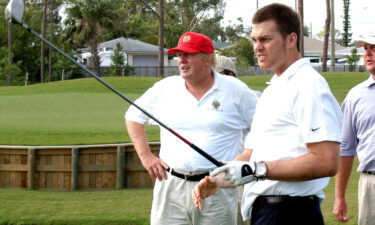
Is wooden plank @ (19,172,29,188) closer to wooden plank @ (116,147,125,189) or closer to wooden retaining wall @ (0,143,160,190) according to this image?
wooden retaining wall @ (0,143,160,190)

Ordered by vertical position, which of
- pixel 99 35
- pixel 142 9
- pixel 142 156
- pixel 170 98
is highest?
pixel 142 9

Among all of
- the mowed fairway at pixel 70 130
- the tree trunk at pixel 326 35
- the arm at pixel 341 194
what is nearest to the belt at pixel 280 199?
the arm at pixel 341 194

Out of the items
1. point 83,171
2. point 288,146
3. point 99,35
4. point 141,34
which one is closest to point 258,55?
point 288,146

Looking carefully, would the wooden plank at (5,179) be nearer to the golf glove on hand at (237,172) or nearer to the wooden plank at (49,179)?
the wooden plank at (49,179)

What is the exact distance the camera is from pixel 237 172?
311 cm

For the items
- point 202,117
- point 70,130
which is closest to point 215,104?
point 202,117

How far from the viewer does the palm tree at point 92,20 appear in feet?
189

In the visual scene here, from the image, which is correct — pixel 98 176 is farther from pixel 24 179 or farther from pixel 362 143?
pixel 362 143

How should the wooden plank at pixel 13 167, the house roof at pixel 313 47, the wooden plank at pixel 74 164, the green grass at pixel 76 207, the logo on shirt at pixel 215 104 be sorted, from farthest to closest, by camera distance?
the house roof at pixel 313 47 → the wooden plank at pixel 13 167 → the wooden plank at pixel 74 164 → the green grass at pixel 76 207 → the logo on shirt at pixel 215 104

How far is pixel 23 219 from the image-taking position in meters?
8.15

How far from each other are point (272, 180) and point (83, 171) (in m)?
6.51

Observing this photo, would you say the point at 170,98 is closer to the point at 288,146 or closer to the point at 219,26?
the point at 288,146

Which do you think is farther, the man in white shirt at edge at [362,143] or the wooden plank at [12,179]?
the wooden plank at [12,179]

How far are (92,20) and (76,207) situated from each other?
50.6m
